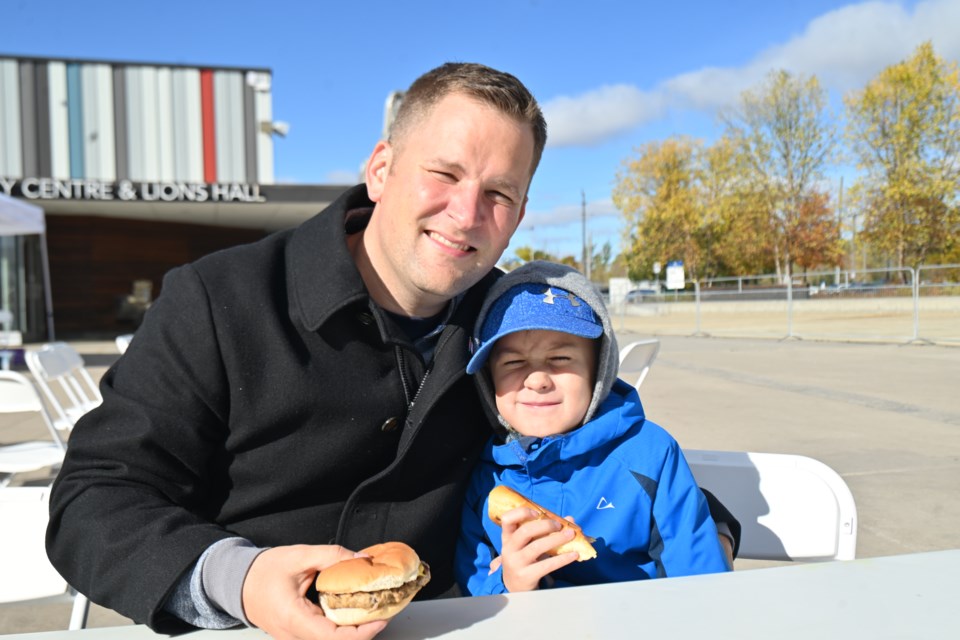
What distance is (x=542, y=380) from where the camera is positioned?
1.82 m

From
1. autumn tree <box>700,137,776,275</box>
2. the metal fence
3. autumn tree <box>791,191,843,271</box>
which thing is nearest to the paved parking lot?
the metal fence

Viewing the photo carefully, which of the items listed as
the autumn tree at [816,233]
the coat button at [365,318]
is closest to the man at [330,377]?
the coat button at [365,318]

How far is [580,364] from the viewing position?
186 cm

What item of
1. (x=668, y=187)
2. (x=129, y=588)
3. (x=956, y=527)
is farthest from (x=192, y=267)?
(x=668, y=187)

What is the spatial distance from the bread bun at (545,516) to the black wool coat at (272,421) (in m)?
0.24

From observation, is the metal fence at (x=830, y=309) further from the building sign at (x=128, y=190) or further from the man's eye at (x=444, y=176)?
the man's eye at (x=444, y=176)

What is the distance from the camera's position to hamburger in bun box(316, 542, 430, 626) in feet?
3.14

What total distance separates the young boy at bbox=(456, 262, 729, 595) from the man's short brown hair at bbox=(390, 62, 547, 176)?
38 cm

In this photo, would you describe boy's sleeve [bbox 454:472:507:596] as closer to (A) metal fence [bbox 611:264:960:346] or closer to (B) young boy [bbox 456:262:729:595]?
(B) young boy [bbox 456:262:729:595]

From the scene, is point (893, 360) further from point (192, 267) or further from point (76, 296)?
point (76, 296)

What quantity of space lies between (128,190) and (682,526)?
66.6 feet

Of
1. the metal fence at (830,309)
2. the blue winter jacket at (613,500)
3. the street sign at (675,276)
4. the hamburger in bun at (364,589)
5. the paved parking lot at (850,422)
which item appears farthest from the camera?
the street sign at (675,276)

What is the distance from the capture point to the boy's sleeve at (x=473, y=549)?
5.85 ft

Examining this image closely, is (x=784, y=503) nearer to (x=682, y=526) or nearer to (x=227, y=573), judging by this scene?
(x=682, y=526)
